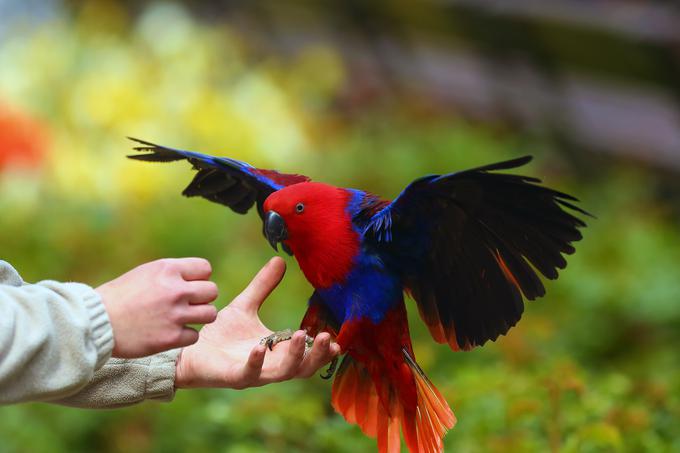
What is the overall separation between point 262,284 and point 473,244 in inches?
15.0

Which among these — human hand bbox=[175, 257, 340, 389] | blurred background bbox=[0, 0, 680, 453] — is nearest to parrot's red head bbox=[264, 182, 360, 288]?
human hand bbox=[175, 257, 340, 389]

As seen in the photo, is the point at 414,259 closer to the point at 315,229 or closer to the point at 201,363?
the point at 315,229

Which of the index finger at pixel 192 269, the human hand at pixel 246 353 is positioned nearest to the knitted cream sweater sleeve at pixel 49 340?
the index finger at pixel 192 269

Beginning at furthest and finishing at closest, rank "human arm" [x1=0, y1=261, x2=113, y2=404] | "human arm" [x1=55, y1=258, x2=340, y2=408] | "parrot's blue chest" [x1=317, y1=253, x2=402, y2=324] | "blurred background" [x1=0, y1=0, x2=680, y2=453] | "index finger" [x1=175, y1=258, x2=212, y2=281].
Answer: "blurred background" [x1=0, y1=0, x2=680, y2=453] → "human arm" [x1=55, y1=258, x2=340, y2=408] → "parrot's blue chest" [x1=317, y1=253, x2=402, y2=324] → "index finger" [x1=175, y1=258, x2=212, y2=281] → "human arm" [x1=0, y1=261, x2=113, y2=404]

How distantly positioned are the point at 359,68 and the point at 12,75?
2.34 metres

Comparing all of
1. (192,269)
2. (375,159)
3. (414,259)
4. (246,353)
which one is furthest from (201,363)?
(375,159)

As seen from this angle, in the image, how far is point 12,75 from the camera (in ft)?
17.9

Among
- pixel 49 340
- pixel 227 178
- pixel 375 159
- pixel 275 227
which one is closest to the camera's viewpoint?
pixel 49 340

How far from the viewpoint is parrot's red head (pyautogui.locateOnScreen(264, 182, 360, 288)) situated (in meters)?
1.48

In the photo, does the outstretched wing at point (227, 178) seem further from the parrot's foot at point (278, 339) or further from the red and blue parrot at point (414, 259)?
the parrot's foot at point (278, 339)

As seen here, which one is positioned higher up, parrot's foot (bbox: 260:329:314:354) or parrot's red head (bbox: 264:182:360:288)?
parrot's red head (bbox: 264:182:360:288)

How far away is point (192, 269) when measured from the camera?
55.4 inches

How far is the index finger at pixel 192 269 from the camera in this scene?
1.41 m

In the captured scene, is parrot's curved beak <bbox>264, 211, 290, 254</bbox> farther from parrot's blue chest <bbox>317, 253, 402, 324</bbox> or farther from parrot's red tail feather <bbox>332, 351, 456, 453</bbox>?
parrot's red tail feather <bbox>332, 351, 456, 453</bbox>
